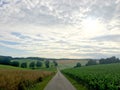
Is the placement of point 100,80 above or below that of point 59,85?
above

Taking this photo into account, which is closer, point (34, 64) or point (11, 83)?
point (11, 83)

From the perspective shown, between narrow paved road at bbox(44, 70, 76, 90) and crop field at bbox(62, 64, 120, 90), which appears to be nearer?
crop field at bbox(62, 64, 120, 90)

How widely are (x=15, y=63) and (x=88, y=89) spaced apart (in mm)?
119894

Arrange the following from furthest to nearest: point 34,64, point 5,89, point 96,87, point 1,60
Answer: point 34,64
point 1,60
point 96,87
point 5,89

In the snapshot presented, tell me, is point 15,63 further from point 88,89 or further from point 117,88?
point 117,88

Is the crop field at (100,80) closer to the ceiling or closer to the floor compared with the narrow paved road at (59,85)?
closer to the ceiling

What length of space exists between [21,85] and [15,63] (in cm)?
12384

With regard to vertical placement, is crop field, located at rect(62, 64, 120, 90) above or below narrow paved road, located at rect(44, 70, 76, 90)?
above

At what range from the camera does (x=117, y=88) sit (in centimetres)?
2520

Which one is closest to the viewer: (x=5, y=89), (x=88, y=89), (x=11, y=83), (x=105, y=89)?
(x=5, y=89)

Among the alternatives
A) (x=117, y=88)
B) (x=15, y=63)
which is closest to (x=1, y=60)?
(x=15, y=63)

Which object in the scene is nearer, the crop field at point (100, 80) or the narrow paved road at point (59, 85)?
the crop field at point (100, 80)

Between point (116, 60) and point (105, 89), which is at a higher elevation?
point (116, 60)

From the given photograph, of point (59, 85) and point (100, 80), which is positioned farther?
point (59, 85)
